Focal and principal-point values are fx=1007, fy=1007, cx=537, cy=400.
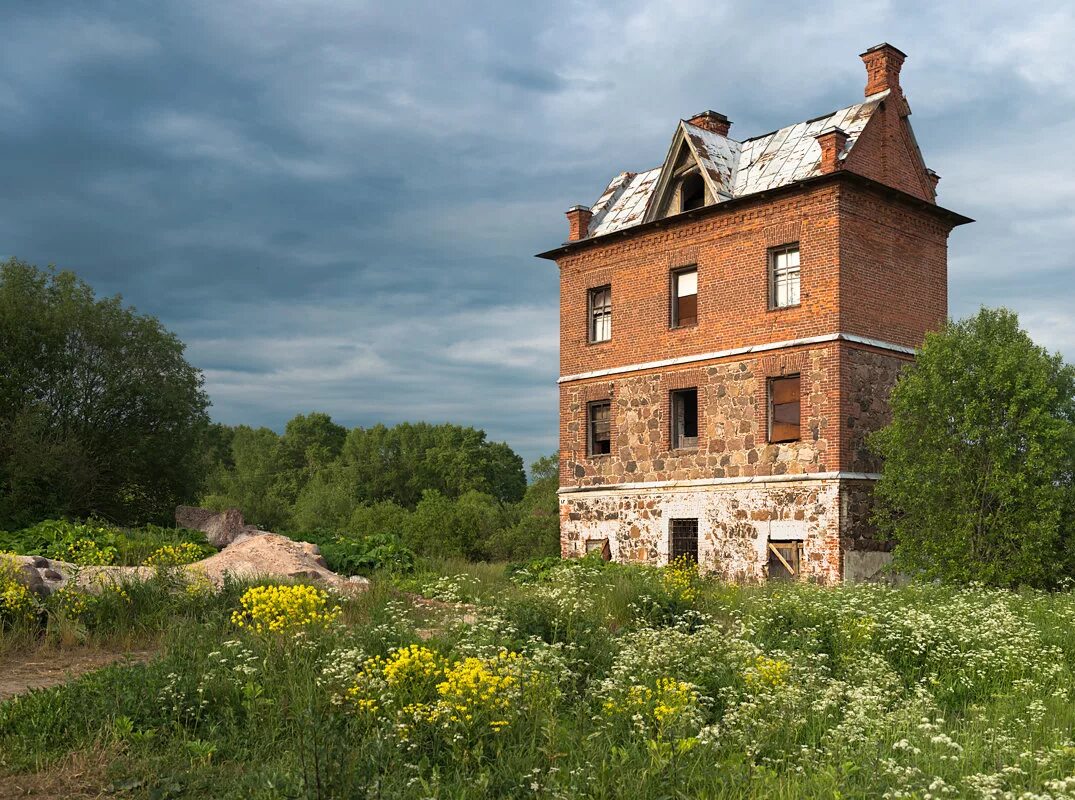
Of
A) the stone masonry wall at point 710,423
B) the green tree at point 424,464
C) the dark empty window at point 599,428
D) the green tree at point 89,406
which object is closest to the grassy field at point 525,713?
the stone masonry wall at point 710,423

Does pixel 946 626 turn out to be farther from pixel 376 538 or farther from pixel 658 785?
pixel 376 538

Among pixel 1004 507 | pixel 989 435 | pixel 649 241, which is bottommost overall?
pixel 1004 507

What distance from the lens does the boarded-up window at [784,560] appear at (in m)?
23.3

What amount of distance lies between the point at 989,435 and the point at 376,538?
13200 millimetres

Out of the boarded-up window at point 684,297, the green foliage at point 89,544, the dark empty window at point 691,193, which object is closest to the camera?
the green foliage at point 89,544

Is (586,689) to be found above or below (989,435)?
below

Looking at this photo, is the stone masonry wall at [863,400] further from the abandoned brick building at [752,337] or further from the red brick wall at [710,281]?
the red brick wall at [710,281]

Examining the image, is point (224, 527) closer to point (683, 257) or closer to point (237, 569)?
point (237, 569)

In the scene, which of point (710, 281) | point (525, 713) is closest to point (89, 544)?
point (525, 713)

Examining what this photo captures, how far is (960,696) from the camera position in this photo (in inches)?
420

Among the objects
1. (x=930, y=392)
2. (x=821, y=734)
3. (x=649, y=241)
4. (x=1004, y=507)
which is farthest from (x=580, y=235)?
(x=821, y=734)

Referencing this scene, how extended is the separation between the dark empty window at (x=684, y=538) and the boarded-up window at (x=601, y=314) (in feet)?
18.7

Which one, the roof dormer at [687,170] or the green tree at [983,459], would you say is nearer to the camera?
the green tree at [983,459]

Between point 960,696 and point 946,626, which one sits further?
point 946,626
